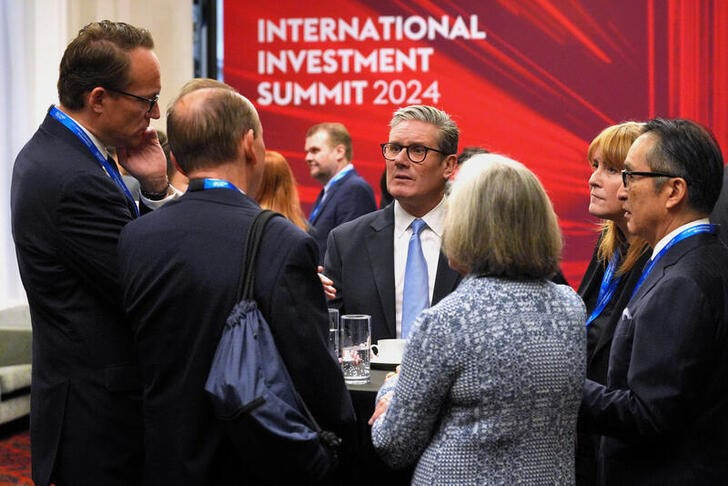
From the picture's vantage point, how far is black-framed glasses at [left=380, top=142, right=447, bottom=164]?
3141mm

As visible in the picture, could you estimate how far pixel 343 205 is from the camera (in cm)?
652

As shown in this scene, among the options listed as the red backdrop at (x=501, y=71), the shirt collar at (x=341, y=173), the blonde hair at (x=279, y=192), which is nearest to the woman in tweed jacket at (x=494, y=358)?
the blonde hair at (x=279, y=192)

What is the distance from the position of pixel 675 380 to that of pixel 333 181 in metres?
4.73

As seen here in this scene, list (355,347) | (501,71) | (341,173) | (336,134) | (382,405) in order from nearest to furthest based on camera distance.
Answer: (382,405)
(355,347)
(341,173)
(336,134)
(501,71)

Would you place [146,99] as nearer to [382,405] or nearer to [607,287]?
[382,405]

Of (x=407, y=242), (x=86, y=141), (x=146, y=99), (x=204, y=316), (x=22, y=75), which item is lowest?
(x=204, y=316)

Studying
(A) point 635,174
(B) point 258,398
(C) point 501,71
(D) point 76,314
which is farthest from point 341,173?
(B) point 258,398

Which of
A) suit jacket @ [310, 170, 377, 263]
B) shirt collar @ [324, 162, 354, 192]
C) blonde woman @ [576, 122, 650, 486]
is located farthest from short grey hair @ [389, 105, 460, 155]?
shirt collar @ [324, 162, 354, 192]

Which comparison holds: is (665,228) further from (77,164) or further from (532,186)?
(77,164)

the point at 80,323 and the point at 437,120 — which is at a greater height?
the point at 437,120

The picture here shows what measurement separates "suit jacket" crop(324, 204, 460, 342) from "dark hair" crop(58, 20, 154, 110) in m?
1.07

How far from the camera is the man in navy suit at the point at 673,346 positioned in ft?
7.07

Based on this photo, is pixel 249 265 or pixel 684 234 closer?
pixel 249 265

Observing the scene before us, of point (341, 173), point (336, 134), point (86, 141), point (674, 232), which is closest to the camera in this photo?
point (86, 141)
